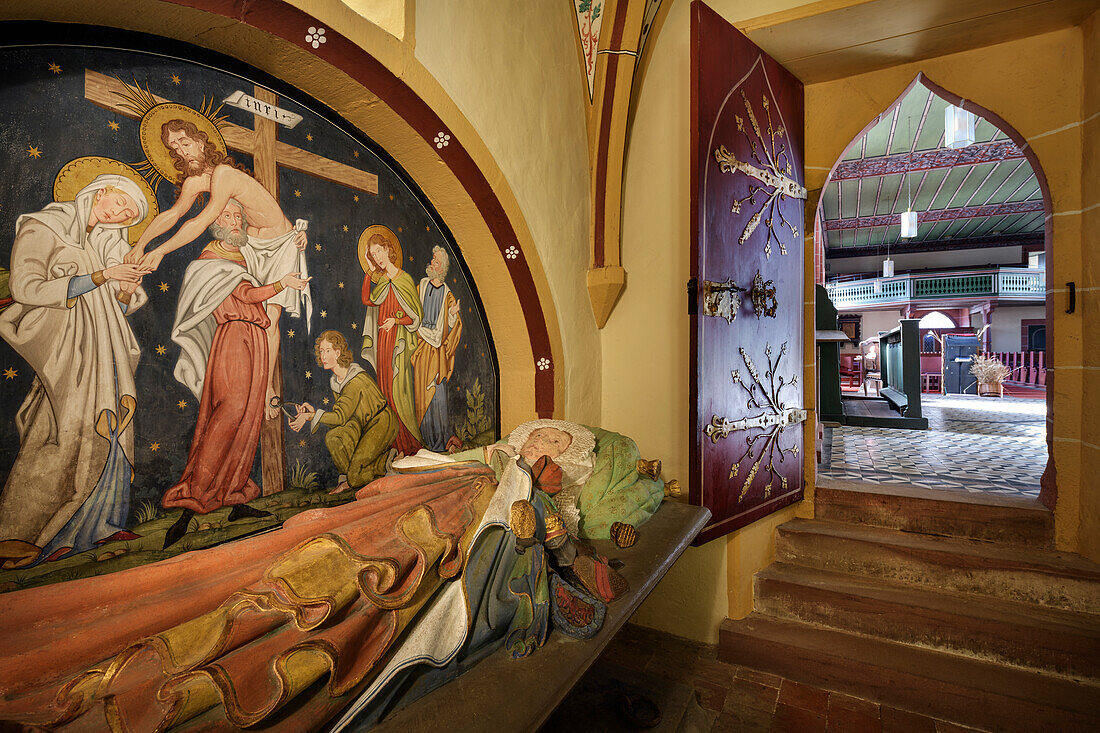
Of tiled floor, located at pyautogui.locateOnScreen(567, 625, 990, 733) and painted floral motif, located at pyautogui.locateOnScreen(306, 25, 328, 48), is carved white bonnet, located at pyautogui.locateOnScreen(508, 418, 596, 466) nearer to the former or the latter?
tiled floor, located at pyautogui.locateOnScreen(567, 625, 990, 733)

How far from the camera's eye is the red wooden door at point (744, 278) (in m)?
2.86

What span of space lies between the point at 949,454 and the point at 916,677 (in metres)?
3.24

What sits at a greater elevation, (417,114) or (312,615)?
(417,114)

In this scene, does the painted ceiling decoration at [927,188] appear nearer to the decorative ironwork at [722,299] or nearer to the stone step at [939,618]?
the decorative ironwork at [722,299]

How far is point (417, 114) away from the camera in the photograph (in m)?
2.28

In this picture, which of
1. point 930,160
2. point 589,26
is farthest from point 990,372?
point 589,26

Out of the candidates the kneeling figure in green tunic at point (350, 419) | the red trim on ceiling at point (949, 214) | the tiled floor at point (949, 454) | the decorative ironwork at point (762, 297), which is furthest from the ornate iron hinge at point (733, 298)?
the red trim on ceiling at point (949, 214)

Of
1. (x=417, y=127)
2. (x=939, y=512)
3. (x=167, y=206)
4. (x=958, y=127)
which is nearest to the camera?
(x=167, y=206)

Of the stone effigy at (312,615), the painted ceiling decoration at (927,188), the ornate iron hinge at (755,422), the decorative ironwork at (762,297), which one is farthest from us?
the painted ceiling decoration at (927,188)

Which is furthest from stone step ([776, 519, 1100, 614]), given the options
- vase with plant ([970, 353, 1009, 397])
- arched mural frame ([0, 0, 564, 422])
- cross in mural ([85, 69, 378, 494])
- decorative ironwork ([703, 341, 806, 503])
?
Answer: vase with plant ([970, 353, 1009, 397])

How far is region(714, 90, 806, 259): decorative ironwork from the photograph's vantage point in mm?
3135

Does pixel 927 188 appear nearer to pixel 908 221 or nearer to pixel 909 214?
pixel 908 221

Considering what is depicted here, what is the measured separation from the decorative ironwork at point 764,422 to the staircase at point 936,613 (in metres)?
0.61

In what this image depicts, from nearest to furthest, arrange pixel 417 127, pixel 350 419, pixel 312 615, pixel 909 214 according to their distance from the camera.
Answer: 1. pixel 312 615
2. pixel 350 419
3. pixel 417 127
4. pixel 909 214
